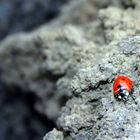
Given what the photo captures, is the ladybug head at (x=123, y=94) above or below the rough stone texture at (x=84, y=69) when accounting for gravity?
below

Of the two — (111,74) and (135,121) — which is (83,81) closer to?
(111,74)

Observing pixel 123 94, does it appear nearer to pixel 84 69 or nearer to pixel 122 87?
pixel 122 87

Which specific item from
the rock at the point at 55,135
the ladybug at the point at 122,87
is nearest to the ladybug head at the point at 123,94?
the ladybug at the point at 122,87

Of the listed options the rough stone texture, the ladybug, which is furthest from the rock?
the ladybug

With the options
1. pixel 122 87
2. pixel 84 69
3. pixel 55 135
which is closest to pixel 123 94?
pixel 122 87

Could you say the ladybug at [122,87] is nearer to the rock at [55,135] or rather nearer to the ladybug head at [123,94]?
the ladybug head at [123,94]

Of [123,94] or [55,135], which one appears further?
[55,135]
